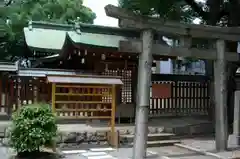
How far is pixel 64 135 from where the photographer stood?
11.7 meters

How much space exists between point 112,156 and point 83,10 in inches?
733

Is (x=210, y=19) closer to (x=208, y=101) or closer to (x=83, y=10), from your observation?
(x=208, y=101)

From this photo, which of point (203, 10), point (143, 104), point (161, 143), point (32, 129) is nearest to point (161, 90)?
point (161, 143)

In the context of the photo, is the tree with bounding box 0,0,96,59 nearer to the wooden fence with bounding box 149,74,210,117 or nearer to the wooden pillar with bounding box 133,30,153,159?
the wooden fence with bounding box 149,74,210,117

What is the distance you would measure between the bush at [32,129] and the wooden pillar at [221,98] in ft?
16.9

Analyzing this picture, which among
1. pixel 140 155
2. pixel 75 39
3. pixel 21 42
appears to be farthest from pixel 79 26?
pixel 21 42

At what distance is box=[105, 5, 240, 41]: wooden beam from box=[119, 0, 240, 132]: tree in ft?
13.0

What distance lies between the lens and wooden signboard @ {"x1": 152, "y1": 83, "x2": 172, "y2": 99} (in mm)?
16247

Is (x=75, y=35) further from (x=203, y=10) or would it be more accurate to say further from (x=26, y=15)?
(x=26, y=15)

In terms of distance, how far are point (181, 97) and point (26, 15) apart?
39.3 ft

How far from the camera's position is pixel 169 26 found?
10180 millimetres

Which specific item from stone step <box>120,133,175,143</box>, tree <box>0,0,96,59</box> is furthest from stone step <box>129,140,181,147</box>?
tree <box>0,0,96,59</box>

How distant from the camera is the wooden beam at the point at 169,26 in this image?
9.38m

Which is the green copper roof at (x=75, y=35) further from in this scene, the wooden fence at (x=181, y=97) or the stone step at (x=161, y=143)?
the stone step at (x=161, y=143)
